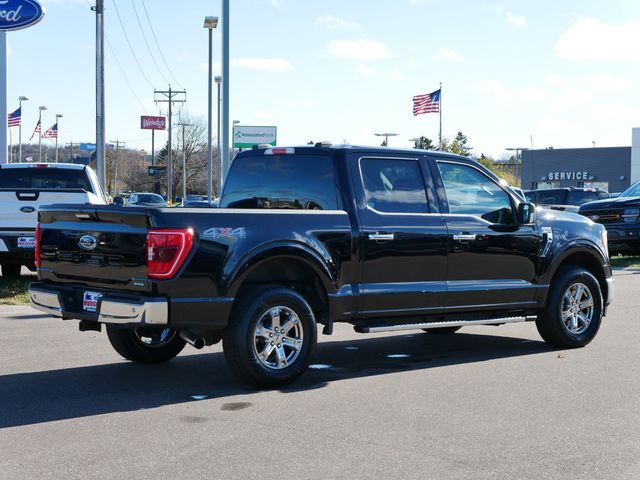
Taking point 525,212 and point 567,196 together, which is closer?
point 525,212

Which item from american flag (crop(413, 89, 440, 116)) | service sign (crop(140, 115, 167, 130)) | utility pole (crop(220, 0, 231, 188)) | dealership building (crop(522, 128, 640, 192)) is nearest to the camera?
utility pole (crop(220, 0, 231, 188))

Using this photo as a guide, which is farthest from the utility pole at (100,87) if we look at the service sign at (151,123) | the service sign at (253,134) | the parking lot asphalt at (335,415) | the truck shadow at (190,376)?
the service sign at (151,123)

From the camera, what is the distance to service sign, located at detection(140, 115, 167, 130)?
116m

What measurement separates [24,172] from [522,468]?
10183mm

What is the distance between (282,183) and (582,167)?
73.6 meters

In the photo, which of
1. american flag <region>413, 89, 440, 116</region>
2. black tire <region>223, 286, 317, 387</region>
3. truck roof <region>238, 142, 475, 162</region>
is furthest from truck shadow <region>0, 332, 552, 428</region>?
american flag <region>413, 89, 440, 116</region>

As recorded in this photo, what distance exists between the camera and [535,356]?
8680 millimetres

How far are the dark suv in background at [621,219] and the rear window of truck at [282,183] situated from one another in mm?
13361

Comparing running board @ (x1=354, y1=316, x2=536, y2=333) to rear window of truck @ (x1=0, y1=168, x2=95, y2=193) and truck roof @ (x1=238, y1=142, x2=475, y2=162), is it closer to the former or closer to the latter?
truck roof @ (x1=238, y1=142, x2=475, y2=162)

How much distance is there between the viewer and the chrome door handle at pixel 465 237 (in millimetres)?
8133

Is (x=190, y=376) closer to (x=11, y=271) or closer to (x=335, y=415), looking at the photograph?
(x=335, y=415)

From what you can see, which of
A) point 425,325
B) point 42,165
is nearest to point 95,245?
point 425,325

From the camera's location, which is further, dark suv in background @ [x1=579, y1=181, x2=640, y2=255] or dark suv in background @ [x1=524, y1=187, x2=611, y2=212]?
dark suv in background @ [x1=524, y1=187, x2=611, y2=212]

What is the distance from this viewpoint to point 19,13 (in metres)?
18.6
